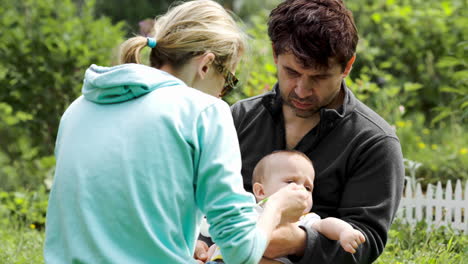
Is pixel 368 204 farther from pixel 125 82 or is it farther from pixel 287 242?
pixel 125 82

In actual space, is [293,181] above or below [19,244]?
above

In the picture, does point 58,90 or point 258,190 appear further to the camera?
point 58,90

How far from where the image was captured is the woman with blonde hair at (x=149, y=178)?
195 cm

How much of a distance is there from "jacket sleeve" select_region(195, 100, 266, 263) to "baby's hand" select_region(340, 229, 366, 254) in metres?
0.59

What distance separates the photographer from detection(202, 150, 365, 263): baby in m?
2.56

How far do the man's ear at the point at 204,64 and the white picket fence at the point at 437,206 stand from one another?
2.48m

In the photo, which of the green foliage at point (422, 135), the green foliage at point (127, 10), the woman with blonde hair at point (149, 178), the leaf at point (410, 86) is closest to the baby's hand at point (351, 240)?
the woman with blonde hair at point (149, 178)

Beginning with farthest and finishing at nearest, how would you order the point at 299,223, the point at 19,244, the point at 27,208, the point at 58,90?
the point at 58,90
the point at 27,208
the point at 19,244
the point at 299,223

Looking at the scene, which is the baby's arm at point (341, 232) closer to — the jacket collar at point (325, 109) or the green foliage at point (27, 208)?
the jacket collar at point (325, 109)

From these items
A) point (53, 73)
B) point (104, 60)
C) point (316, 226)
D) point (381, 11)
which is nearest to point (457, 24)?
point (381, 11)

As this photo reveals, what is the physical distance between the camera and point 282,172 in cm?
271

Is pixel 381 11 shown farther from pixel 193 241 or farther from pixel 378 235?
pixel 193 241

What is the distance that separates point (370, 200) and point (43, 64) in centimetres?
399

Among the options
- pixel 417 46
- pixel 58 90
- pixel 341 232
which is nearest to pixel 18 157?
pixel 58 90
